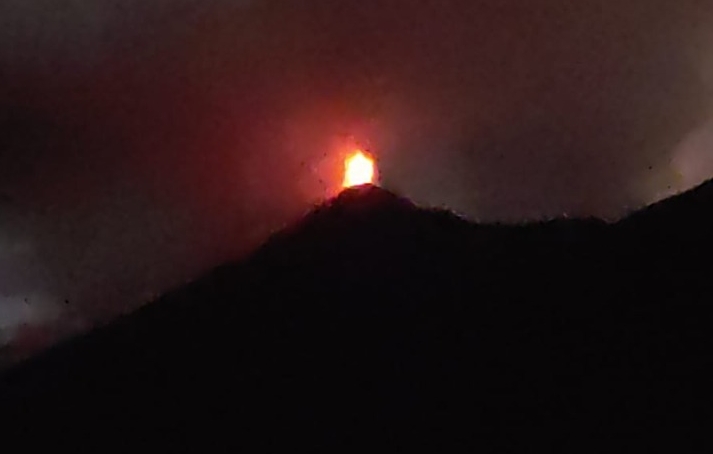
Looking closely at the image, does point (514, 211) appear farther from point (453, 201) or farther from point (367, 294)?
point (367, 294)

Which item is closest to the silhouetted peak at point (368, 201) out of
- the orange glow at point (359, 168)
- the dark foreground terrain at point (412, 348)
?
the dark foreground terrain at point (412, 348)

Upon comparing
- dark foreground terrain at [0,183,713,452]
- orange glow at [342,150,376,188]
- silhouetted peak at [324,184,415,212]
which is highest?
orange glow at [342,150,376,188]

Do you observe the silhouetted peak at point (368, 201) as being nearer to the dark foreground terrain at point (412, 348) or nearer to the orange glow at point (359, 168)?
the dark foreground terrain at point (412, 348)

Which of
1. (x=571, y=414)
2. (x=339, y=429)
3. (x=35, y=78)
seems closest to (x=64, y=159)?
(x=35, y=78)

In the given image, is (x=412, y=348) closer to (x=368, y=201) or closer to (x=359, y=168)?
(x=368, y=201)

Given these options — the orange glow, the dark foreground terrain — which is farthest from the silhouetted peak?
the orange glow

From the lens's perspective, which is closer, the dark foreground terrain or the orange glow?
the dark foreground terrain

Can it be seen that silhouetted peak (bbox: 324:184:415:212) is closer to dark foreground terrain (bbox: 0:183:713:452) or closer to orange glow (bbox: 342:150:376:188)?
dark foreground terrain (bbox: 0:183:713:452)
